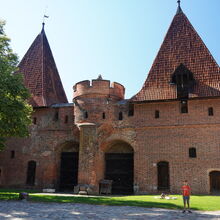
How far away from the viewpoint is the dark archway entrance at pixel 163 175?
1784 cm

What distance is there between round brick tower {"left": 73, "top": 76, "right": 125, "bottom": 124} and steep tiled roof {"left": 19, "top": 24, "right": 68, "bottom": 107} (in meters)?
3.56

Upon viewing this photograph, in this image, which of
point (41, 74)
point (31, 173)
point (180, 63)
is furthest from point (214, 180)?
point (41, 74)

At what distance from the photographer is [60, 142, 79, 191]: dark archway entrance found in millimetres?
20953

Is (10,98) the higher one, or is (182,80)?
(182,80)

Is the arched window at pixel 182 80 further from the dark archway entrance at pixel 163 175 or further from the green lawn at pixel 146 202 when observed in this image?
the green lawn at pixel 146 202

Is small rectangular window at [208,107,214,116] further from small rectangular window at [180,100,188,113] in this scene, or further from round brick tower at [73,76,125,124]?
round brick tower at [73,76,125,124]

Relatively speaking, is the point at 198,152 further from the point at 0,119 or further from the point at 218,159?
the point at 0,119

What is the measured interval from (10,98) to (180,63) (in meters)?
12.6

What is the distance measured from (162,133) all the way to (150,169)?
2.53m

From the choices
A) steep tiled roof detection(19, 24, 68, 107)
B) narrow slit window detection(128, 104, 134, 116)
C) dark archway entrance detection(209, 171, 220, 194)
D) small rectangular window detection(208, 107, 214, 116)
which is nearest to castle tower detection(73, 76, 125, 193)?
narrow slit window detection(128, 104, 134, 116)

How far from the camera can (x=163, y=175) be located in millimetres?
18109

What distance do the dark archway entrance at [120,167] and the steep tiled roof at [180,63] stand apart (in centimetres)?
391

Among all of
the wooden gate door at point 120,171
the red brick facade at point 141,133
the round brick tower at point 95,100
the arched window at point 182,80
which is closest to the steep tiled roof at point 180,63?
the red brick facade at point 141,133

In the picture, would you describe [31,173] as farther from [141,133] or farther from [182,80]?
[182,80]
